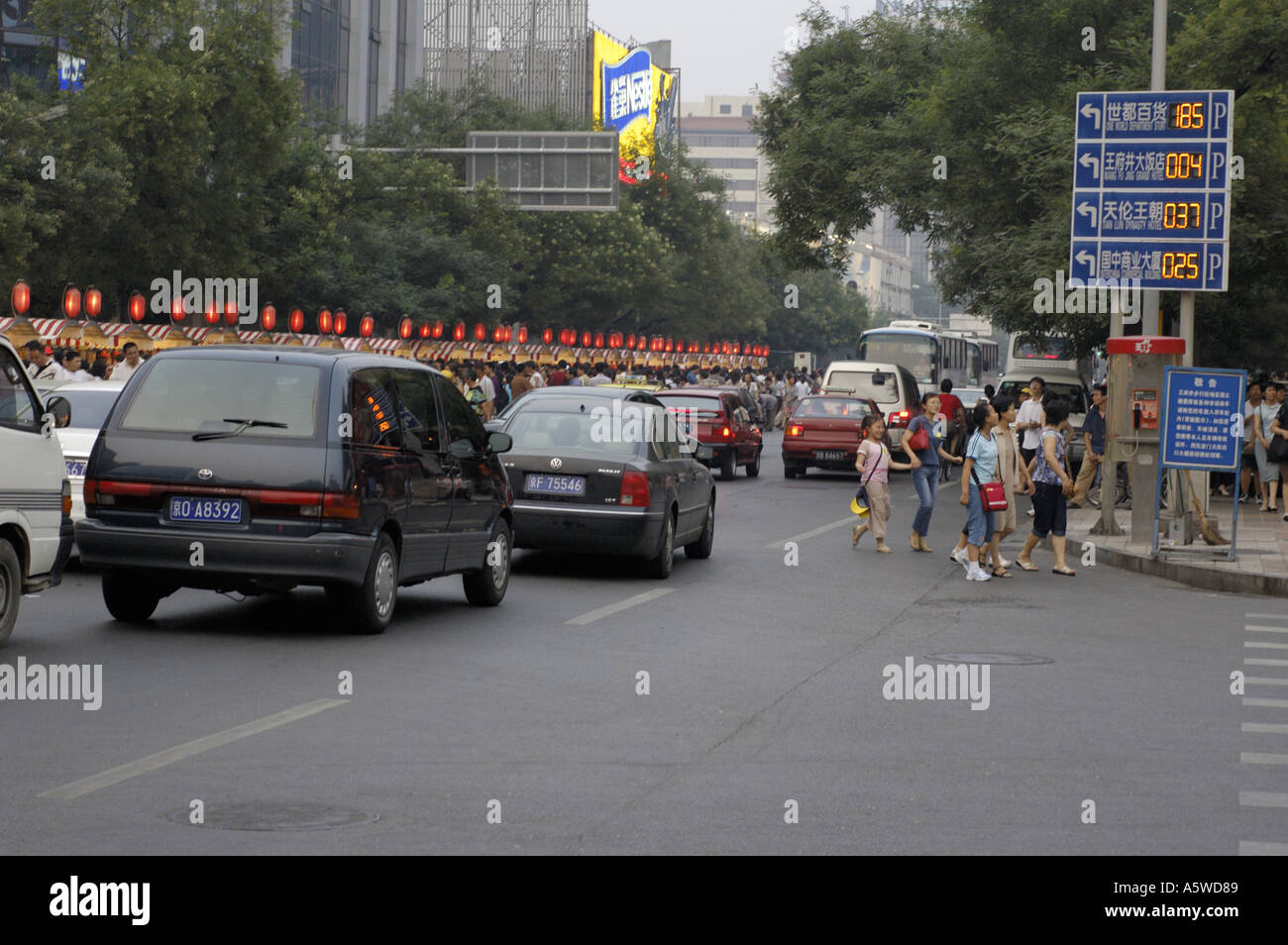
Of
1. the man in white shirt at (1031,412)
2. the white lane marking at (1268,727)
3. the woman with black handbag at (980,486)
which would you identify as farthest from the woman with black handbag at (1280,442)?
the white lane marking at (1268,727)

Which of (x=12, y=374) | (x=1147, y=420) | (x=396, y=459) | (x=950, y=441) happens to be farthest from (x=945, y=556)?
(x=950, y=441)

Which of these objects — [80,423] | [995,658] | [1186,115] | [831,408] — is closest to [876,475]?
[1186,115]

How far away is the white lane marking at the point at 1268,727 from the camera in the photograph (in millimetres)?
9031

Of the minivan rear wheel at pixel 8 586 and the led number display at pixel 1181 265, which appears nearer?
the minivan rear wheel at pixel 8 586

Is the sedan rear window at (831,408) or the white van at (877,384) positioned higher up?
the white van at (877,384)

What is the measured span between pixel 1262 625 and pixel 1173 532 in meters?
7.86

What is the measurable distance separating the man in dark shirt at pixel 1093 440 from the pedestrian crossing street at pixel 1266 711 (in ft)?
37.9

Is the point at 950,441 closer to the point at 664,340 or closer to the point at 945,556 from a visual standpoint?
the point at 945,556

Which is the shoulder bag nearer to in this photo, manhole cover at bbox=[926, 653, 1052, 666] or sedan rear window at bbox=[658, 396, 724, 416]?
manhole cover at bbox=[926, 653, 1052, 666]

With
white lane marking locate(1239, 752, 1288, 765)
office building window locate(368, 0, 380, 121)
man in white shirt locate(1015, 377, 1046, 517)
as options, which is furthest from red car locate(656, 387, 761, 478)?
office building window locate(368, 0, 380, 121)

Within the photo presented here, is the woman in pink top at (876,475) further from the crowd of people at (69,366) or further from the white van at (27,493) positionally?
the white van at (27,493)

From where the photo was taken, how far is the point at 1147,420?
21062 mm

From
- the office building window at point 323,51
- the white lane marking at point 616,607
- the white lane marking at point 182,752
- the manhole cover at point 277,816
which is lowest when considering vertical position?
the white lane marking at point 616,607

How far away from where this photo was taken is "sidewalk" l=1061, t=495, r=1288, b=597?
56.1 feet
